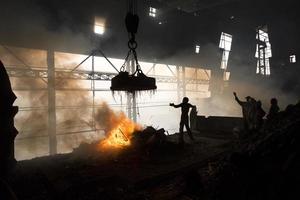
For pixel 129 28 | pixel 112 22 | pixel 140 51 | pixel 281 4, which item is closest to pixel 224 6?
pixel 281 4

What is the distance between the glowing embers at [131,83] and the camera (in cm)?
607

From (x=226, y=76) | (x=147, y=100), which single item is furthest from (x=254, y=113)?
(x=226, y=76)

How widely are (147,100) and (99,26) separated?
1116 cm

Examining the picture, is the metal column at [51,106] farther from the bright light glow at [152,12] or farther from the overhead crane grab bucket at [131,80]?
the overhead crane grab bucket at [131,80]

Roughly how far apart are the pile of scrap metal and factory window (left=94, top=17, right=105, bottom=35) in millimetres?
13452

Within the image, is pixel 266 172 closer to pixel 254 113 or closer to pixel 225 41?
pixel 254 113

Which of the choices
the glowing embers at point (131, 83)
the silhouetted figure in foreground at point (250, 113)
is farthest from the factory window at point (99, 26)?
the silhouetted figure in foreground at point (250, 113)

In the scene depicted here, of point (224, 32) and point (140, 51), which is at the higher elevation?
point (224, 32)

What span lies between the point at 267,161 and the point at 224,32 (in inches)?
871

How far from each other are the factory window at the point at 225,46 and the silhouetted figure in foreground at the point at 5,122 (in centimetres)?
2389

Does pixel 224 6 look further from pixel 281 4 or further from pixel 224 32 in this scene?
pixel 281 4

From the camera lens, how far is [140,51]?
17.5 m

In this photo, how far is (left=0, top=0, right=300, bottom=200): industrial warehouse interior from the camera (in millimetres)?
4152

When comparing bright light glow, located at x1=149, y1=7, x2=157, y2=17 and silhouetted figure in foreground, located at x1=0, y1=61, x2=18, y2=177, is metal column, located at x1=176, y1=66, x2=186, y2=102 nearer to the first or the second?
bright light glow, located at x1=149, y1=7, x2=157, y2=17
